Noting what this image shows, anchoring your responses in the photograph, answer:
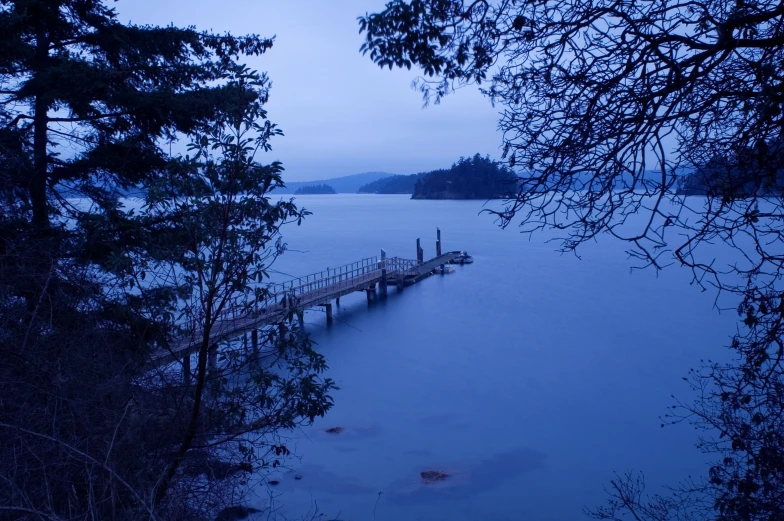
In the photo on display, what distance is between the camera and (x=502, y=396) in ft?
67.5

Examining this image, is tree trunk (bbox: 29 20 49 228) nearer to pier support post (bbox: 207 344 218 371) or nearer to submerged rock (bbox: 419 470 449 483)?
pier support post (bbox: 207 344 218 371)

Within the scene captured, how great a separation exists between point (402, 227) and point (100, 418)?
74062mm

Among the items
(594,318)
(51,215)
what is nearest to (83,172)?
(51,215)

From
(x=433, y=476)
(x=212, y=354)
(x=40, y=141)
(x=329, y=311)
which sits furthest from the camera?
(x=329, y=311)

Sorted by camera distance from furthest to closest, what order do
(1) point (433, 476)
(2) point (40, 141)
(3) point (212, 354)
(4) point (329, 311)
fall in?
(4) point (329, 311) < (1) point (433, 476) < (2) point (40, 141) < (3) point (212, 354)

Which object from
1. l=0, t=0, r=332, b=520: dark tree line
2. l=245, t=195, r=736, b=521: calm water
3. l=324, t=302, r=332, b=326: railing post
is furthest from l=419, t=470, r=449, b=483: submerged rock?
l=324, t=302, r=332, b=326: railing post

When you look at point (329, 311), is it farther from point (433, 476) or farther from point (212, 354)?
point (212, 354)

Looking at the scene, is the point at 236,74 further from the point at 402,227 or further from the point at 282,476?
the point at 402,227

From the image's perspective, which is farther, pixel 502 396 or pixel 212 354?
pixel 502 396

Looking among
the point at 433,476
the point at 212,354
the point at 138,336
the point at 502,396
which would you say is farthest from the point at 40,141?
the point at 502,396

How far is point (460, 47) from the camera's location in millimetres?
4855

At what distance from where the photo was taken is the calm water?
14266 mm

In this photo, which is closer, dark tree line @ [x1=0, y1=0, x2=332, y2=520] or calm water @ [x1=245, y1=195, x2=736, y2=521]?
dark tree line @ [x1=0, y1=0, x2=332, y2=520]

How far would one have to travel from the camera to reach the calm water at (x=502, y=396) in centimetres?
1427
